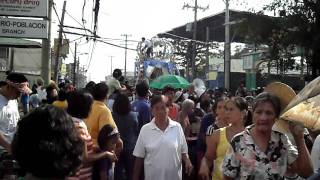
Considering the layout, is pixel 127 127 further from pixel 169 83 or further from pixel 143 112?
pixel 169 83

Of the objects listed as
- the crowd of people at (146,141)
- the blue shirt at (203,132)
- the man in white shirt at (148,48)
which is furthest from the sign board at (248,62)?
the blue shirt at (203,132)

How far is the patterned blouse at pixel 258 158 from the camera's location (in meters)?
3.70

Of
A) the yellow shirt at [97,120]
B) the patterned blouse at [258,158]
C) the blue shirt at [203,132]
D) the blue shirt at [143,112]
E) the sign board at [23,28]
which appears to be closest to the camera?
the patterned blouse at [258,158]

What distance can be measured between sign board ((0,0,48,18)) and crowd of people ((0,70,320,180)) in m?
7.35

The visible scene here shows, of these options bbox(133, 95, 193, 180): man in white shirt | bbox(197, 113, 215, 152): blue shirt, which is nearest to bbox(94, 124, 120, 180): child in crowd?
bbox(133, 95, 193, 180): man in white shirt

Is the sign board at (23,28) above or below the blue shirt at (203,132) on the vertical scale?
above

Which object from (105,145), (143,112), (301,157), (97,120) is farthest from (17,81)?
(301,157)

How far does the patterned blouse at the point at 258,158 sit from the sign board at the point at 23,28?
1149cm

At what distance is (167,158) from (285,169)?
2.01 m

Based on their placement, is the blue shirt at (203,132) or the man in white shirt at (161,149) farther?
the blue shirt at (203,132)

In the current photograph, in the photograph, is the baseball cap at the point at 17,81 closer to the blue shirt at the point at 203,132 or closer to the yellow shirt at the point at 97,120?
the yellow shirt at the point at 97,120

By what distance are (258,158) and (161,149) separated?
2.03m

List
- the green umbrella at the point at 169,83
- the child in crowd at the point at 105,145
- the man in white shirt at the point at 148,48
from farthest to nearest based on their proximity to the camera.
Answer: the man in white shirt at the point at 148,48
the green umbrella at the point at 169,83
the child in crowd at the point at 105,145

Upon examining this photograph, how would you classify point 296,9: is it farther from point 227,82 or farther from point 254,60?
point 254,60
